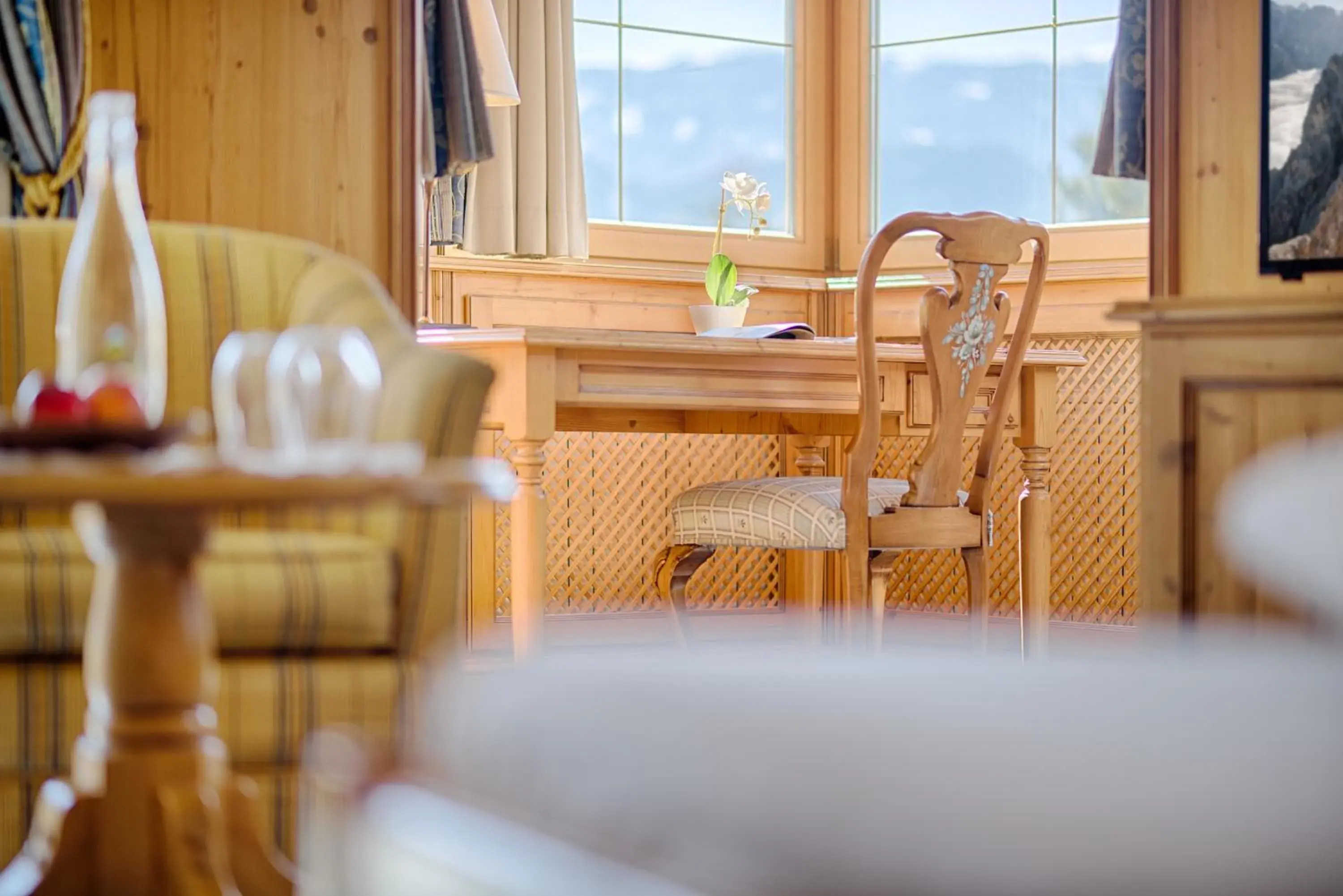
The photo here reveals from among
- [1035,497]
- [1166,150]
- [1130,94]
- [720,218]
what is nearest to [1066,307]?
[720,218]

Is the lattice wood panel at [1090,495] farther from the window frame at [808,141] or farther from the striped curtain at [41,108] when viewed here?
the striped curtain at [41,108]

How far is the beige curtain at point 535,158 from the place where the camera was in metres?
4.51

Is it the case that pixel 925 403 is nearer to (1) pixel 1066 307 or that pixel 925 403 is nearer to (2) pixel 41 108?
(1) pixel 1066 307

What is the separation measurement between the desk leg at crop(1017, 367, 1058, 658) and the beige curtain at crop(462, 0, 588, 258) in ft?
4.75

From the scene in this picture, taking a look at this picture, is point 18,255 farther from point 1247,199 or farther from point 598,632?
point 598,632

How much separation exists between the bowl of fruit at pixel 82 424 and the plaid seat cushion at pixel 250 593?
54 cm

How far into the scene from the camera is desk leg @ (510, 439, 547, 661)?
3.05 m

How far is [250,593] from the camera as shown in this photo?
1.97m

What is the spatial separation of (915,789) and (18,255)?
2.20m

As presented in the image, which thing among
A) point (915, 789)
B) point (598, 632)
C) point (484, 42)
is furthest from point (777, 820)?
point (598, 632)

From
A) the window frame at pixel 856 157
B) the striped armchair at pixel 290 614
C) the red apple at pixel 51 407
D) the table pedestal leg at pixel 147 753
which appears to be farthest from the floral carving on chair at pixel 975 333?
the red apple at pixel 51 407

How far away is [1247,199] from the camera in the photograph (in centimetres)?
303

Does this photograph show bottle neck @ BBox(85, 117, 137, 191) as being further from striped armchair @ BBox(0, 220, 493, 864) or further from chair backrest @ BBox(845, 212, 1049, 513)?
chair backrest @ BBox(845, 212, 1049, 513)

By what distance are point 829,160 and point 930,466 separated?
6.92ft
